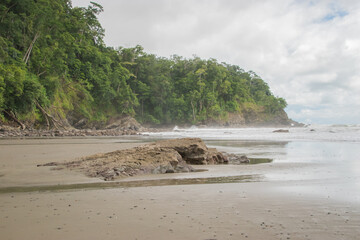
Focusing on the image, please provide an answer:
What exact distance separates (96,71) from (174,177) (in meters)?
42.6

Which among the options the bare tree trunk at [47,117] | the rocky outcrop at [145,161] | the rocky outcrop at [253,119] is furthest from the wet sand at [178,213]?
the rocky outcrop at [253,119]

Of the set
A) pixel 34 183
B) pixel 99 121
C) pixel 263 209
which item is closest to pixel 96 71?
pixel 99 121

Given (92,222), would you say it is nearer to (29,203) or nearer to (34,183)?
(29,203)

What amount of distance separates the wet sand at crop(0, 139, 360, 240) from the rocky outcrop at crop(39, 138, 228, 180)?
139cm

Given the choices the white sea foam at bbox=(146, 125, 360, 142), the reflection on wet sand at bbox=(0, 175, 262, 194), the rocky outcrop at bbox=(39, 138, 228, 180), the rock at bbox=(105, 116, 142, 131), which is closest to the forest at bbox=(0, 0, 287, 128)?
the rock at bbox=(105, 116, 142, 131)

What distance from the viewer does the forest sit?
2555cm

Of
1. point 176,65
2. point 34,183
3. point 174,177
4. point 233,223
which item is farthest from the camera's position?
point 176,65

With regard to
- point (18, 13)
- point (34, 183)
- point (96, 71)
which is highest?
point (18, 13)

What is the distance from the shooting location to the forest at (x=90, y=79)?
25.5m

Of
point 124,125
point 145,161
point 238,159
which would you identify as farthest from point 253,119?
point 145,161

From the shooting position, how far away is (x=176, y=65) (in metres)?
69.1

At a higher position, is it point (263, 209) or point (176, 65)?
point (176, 65)

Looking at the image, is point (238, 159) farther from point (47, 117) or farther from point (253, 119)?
point (253, 119)

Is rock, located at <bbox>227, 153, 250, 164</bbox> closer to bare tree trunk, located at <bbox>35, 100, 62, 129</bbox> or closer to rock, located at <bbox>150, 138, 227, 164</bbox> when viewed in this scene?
rock, located at <bbox>150, 138, 227, 164</bbox>
